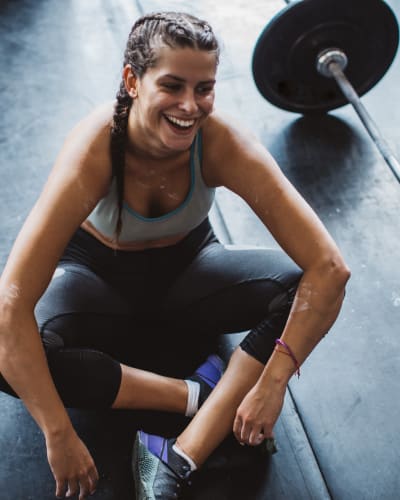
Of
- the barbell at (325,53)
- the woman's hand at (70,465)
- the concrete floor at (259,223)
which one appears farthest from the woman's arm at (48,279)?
the barbell at (325,53)

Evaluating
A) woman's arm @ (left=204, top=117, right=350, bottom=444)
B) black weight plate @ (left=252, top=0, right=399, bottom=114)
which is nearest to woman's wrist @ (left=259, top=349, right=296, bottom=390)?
woman's arm @ (left=204, top=117, right=350, bottom=444)

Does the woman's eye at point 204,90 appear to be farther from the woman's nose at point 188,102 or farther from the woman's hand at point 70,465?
the woman's hand at point 70,465

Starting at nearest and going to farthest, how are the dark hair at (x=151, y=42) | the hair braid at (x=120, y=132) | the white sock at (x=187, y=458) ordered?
the dark hair at (x=151, y=42) → the hair braid at (x=120, y=132) → the white sock at (x=187, y=458)

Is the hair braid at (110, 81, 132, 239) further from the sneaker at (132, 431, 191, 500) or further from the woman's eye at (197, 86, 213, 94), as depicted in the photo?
the sneaker at (132, 431, 191, 500)

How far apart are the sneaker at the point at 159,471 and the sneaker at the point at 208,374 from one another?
0.46ft

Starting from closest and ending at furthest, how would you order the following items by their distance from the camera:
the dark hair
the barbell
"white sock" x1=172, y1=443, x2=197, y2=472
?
the dark hair
"white sock" x1=172, y1=443, x2=197, y2=472
the barbell

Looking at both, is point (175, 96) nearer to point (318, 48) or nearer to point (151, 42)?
point (151, 42)

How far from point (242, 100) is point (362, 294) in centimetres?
97

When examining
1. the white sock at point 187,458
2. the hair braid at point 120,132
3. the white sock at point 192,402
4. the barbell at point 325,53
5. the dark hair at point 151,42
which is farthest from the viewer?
the barbell at point 325,53

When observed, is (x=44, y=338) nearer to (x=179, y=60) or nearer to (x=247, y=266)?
(x=247, y=266)

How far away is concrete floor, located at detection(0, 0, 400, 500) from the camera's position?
135 centimetres

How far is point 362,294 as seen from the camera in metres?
1.69

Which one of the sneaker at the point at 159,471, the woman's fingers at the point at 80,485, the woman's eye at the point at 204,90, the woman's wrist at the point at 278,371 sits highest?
the woman's eye at the point at 204,90

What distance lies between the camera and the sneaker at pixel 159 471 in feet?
4.06
